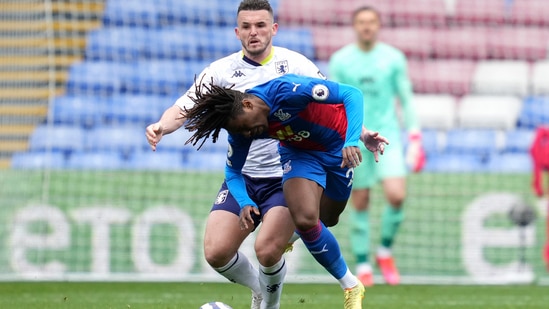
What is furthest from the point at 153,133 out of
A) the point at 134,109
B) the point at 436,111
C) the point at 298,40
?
the point at 298,40

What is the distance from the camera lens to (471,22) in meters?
15.0

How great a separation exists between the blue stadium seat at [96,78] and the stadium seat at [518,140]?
492 cm

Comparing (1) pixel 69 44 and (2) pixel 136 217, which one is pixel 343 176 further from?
(1) pixel 69 44

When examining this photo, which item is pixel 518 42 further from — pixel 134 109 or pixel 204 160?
pixel 134 109

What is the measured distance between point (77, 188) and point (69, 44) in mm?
3637

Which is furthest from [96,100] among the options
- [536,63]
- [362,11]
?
[536,63]

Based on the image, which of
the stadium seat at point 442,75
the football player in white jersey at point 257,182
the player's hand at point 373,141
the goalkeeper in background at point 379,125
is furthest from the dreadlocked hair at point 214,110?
the stadium seat at point 442,75

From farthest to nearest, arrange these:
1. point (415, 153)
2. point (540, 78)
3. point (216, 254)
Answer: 1. point (540, 78)
2. point (415, 153)
3. point (216, 254)

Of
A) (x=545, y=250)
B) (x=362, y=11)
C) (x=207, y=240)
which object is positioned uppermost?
(x=362, y=11)

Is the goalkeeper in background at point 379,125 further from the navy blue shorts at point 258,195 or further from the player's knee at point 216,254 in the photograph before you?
the player's knee at point 216,254

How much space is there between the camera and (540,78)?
14.4 metres

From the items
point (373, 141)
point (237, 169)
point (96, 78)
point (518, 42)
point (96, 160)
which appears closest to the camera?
point (373, 141)

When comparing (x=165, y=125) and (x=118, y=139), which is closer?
(x=165, y=125)

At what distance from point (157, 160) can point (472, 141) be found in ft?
13.0
